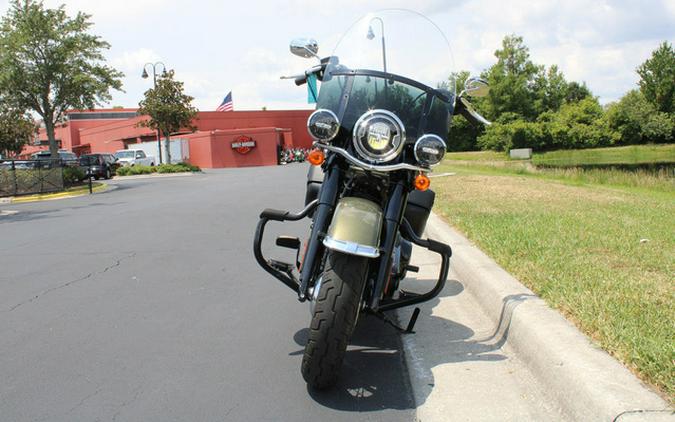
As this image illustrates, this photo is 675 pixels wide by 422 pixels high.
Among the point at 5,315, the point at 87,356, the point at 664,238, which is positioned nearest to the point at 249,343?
the point at 87,356

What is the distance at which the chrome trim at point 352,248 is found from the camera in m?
3.18

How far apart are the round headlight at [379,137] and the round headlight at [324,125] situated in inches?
5.6

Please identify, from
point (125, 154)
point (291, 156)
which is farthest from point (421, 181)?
point (291, 156)

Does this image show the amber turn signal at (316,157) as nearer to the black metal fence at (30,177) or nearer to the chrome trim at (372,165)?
the chrome trim at (372,165)

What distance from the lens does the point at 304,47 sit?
4.23 metres

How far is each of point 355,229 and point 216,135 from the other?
46.9 meters

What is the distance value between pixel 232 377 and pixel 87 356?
3.68ft

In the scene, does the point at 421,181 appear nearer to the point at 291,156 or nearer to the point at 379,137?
the point at 379,137

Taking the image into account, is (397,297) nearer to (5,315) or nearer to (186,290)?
(186,290)

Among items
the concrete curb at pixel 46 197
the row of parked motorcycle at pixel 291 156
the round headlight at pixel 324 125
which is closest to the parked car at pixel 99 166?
the concrete curb at pixel 46 197

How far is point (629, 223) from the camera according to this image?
316 inches

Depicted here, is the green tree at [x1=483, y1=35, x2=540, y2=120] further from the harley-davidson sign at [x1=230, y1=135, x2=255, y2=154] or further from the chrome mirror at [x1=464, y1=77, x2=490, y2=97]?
the chrome mirror at [x1=464, y1=77, x2=490, y2=97]

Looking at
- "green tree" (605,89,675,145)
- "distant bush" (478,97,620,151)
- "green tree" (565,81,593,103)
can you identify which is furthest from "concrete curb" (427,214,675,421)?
"green tree" (565,81,593,103)

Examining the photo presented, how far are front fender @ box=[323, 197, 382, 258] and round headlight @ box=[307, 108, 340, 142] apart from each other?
1.38 feet
